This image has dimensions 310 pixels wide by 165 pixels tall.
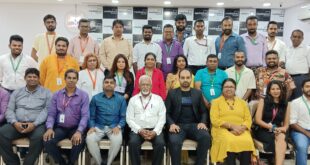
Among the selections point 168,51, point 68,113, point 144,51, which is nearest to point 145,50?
point 144,51

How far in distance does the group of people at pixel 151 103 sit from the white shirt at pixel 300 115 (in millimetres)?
11

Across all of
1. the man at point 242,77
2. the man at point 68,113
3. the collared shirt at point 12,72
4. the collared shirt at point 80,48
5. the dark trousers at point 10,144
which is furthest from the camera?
the collared shirt at point 80,48

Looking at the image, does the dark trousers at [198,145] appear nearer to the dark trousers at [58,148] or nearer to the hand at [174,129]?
the hand at [174,129]

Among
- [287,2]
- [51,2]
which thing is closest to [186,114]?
[287,2]

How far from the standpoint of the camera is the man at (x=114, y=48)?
14.5ft

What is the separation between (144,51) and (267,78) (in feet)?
5.76

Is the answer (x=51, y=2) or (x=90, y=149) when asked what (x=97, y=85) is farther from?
(x=51, y=2)

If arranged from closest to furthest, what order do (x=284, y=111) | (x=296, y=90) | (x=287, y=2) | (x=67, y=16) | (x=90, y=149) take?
(x=90, y=149) < (x=284, y=111) < (x=296, y=90) < (x=287, y=2) < (x=67, y=16)

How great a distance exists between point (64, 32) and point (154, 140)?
15.8 ft

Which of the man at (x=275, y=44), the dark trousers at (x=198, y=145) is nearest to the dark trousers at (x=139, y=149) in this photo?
the dark trousers at (x=198, y=145)

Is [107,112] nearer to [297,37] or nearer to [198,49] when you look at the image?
[198,49]

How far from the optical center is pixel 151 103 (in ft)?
11.9

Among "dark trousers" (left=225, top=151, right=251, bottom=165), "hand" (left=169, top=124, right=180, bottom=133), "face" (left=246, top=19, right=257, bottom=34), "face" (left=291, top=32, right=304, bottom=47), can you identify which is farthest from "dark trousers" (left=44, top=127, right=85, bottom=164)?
"face" (left=291, top=32, right=304, bottom=47)

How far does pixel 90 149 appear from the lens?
11.0 feet
